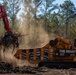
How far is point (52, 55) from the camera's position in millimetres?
17906

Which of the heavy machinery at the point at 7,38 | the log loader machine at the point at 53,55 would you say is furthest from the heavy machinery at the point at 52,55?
the heavy machinery at the point at 7,38

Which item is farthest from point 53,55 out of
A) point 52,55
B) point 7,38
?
point 7,38

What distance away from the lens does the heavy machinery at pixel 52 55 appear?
17891mm

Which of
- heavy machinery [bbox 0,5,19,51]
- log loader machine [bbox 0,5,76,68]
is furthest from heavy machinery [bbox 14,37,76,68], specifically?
heavy machinery [bbox 0,5,19,51]

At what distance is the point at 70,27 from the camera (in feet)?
206

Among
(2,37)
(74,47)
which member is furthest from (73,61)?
(2,37)

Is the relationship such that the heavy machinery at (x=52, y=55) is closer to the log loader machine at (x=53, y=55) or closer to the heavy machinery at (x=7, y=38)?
the log loader machine at (x=53, y=55)

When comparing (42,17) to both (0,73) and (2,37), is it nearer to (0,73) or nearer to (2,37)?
(2,37)

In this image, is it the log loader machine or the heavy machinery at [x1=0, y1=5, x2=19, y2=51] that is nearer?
the log loader machine

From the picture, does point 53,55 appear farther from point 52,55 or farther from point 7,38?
point 7,38

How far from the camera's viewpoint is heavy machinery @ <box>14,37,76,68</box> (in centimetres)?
1789

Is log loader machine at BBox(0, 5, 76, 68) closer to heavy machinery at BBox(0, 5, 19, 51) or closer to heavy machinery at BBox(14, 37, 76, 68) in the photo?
heavy machinery at BBox(14, 37, 76, 68)

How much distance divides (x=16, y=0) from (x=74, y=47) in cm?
2901

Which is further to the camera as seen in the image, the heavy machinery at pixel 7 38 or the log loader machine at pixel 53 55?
the heavy machinery at pixel 7 38
